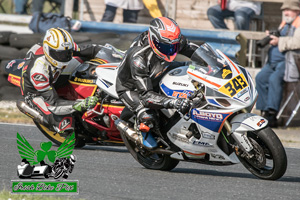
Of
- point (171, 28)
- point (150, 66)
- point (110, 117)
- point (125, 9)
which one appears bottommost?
point (110, 117)

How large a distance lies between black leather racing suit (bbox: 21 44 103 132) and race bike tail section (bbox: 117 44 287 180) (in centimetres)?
152

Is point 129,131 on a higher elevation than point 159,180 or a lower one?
higher

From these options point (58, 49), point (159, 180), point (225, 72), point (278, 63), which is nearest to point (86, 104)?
point (58, 49)

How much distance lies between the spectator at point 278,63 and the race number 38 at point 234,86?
4.72 metres

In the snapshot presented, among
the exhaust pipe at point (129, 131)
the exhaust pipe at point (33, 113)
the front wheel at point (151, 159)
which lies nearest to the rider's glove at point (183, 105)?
the exhaust pipe at point (129, 131)

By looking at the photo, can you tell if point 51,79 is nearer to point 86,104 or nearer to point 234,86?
point 86,104

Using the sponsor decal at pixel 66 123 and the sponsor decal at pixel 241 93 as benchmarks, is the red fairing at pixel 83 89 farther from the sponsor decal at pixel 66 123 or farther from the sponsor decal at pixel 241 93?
the sponsor decal at pixel 241 93

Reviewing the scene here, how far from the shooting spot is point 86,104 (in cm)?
788

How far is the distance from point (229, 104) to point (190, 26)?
272 inches

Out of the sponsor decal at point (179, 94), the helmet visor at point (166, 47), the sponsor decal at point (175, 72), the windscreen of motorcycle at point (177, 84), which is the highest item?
the helmet visor at point (166, 47)

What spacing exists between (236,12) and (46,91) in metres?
5.05

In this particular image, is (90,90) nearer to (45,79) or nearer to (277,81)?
(45,79)

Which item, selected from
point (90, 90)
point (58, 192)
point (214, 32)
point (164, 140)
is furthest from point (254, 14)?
point (58, 192)

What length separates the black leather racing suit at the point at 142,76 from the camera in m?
6.65
